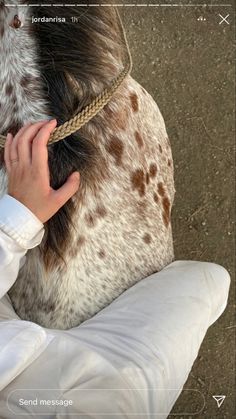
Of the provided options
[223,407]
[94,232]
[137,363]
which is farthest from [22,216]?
Answer: [223,407]

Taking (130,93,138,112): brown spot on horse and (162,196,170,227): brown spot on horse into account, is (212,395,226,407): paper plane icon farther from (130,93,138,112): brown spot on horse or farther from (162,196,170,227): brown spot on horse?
(130,93,138,112): brown spot on horse

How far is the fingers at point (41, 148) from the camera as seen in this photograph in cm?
60

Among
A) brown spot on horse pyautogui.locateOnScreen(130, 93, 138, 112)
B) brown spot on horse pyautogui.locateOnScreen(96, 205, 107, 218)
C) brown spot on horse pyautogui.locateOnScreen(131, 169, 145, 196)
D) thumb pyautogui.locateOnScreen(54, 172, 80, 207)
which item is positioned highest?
brown spot on horse pyautogui.locateOnScreen(130, 93, 138, 112)

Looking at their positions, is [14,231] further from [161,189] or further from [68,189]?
[161,189]

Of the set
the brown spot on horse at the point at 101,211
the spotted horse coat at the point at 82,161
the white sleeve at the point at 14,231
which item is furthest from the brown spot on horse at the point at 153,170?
the white sleeve at the point at 14,231

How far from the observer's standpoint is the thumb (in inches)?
24.3

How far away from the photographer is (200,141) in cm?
109

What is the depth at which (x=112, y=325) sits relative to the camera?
2.20 feet

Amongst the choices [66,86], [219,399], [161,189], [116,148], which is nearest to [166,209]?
[161,189]

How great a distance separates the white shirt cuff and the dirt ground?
54 cm

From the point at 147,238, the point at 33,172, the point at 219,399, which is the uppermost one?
the point at 33,172

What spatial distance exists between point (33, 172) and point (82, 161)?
0.07 metres

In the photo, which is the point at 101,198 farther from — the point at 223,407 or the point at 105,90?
the point at 223,407

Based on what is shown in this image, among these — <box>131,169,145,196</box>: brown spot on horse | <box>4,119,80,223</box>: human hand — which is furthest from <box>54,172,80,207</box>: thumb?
<box>131,169,145,196</box>: brown spot on horse
